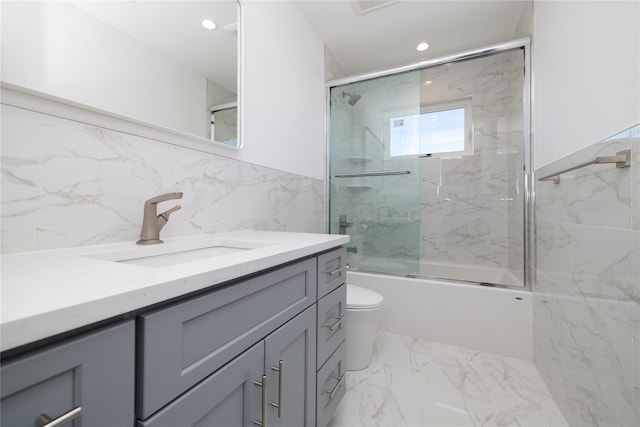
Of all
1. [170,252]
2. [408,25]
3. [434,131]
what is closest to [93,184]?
[170,252]

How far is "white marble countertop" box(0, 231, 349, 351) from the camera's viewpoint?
0.93 feet

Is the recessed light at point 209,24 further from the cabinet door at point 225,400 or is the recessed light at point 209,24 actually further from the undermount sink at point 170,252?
the cabinet door at point 225,400

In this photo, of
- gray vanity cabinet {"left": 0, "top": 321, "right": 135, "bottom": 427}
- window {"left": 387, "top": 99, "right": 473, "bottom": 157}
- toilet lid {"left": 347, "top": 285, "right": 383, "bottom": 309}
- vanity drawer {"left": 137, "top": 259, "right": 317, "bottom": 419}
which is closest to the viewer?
gray vanity cabinet {"left": 0, "top": 321, "right": 135, "bottom": 427}

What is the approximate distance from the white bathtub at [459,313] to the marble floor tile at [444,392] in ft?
0.30

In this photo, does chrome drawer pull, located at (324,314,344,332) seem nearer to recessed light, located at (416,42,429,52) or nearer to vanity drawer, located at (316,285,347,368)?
vanity drawer, located at (316,285,347,368)

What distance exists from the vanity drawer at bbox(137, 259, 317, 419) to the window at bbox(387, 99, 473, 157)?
1.94 m

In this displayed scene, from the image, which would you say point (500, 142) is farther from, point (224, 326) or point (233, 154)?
point (224, 326)

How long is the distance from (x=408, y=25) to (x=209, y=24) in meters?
1.54

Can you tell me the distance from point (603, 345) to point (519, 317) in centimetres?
82

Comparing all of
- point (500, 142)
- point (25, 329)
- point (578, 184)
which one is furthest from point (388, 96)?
point (25, 329)

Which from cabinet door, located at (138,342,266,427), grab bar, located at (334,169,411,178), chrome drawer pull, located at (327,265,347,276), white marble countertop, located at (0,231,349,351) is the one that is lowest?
cabinet door, located at (138,342,266,427)

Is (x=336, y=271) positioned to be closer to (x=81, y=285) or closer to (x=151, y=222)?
(x=151, y=222)

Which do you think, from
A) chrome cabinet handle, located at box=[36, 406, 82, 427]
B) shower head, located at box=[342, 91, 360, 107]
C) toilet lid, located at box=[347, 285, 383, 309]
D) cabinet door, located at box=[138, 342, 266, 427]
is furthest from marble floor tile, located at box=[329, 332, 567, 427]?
shower head, located at box=[342, 91, 360, 107]

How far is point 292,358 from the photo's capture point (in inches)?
30.0
